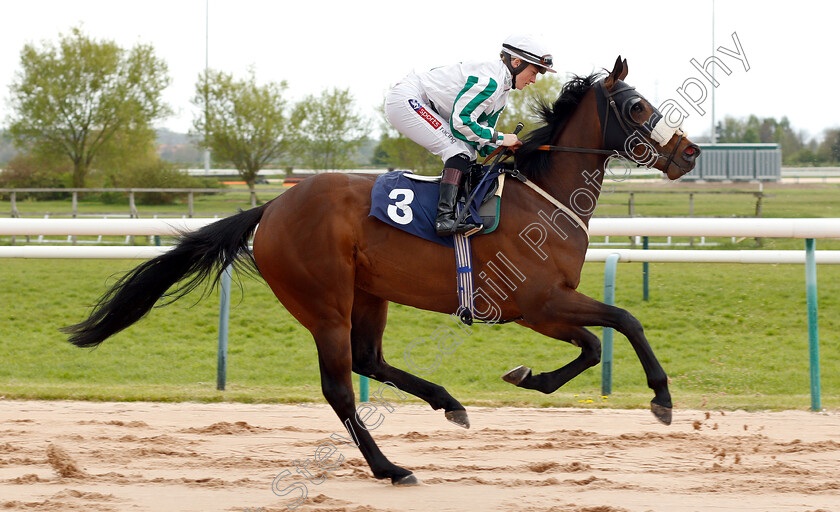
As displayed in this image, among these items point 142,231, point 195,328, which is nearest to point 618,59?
point 142,231

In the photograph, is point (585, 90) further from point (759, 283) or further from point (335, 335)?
point (759, 283)

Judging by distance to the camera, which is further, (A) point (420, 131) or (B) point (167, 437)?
(B) point (167, 437)

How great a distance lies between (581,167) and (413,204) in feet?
2.74

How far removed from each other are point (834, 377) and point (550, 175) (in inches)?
150

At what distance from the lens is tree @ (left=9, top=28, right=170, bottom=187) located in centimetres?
2809

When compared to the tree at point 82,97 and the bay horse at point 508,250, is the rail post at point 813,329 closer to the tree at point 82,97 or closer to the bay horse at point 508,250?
the bay horse at point 508,250

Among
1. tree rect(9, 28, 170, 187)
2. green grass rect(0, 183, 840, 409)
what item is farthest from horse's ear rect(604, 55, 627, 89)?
tree rect(9, 28, 170, 187)

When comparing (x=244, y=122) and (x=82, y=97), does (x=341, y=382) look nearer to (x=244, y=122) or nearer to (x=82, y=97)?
(x=244, y=122)

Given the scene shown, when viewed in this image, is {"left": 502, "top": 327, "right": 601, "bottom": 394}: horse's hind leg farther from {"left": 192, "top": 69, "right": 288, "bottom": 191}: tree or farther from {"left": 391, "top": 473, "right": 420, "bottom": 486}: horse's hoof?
{"left": 192, "top": 69, "right": 288, "bottom": 191}: tree

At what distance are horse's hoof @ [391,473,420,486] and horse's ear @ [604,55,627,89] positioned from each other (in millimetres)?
2038

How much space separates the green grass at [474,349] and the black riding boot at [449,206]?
1936 mm

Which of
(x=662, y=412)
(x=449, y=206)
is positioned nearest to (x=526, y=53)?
(x=449, y=206)

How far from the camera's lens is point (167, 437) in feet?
14.1

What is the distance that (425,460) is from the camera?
157 inches
